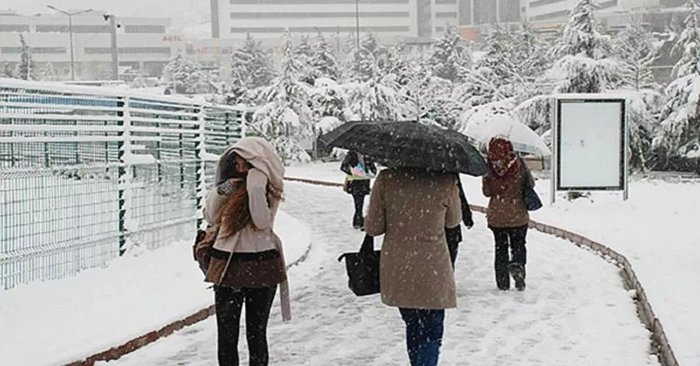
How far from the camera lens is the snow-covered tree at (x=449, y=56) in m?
65.5

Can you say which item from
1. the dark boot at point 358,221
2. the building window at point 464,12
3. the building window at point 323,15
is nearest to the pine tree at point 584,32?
the dark boot at point 358,221

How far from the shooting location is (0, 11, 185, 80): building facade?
375 ft

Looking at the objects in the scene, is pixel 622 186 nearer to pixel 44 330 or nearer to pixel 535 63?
pixel 44 330

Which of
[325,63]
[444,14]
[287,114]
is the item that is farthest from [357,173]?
[444,14]

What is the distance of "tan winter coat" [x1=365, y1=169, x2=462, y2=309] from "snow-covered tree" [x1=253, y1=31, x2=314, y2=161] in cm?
3894

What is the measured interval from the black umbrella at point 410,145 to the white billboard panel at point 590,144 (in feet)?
43.9

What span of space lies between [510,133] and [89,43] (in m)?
120

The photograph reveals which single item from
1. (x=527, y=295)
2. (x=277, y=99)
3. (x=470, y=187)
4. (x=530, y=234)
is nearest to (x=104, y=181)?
(x=527, y=295)

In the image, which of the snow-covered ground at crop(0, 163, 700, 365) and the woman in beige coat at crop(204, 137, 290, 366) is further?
the snow-covered ground at crop(0, 163, 700, 365)

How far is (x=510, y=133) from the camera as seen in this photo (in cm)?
1118

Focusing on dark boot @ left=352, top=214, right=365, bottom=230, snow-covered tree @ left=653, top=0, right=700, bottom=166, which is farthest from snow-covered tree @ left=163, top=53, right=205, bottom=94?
dark boot @ left=352, top=214, right=365, bottom=230

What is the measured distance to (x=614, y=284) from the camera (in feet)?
34.9

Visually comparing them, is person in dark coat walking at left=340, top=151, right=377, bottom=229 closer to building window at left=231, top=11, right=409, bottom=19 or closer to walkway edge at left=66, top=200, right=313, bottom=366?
walkway edge at left=66, top=200, right=313, bottom=366

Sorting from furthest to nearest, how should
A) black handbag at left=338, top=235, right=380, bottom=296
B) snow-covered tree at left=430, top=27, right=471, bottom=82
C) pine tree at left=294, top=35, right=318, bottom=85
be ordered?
1. snow-covered tree at left=430, top=27, right=471, bottom=82
2. pine tree at left=294, top=35, right=318, bottom=85
3. black handbag at left=338, top=235, right=380, bottom=296
